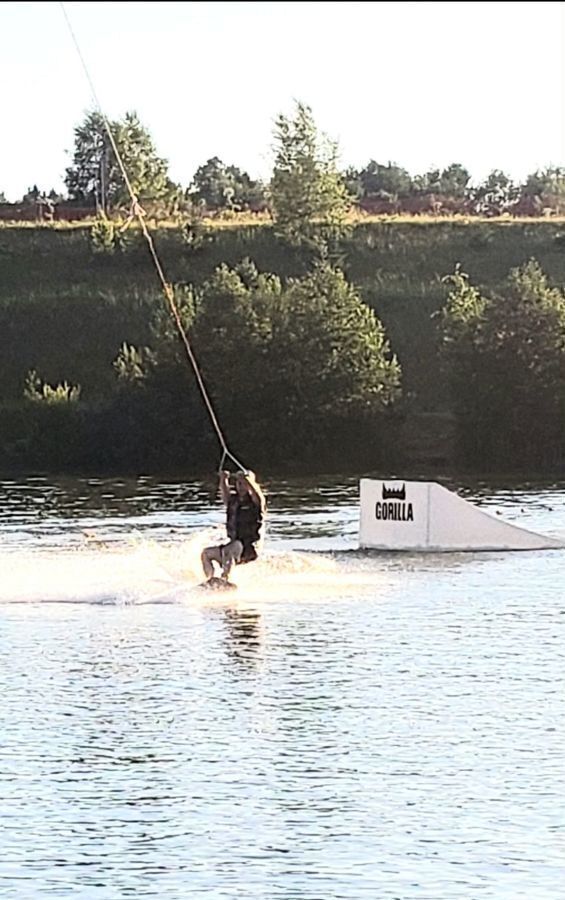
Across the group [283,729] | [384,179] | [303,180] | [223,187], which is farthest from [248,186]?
[283,729]

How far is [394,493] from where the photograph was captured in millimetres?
35094

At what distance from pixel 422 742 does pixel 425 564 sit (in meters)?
15.6

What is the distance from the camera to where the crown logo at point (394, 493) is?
3487cm

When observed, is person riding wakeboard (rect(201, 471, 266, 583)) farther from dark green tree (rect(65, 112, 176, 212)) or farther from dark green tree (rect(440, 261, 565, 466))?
dark green tree (rect(65, 112, 176, 212))

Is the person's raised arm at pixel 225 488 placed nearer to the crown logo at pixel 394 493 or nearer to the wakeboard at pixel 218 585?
the wakeboard at pixel 218 585

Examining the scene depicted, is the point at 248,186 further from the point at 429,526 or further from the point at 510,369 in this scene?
the point at 429,526

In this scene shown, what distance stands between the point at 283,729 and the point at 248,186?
137m

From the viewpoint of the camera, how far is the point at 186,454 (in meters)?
76.4

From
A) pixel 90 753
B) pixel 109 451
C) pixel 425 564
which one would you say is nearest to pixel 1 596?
pixel 425 564

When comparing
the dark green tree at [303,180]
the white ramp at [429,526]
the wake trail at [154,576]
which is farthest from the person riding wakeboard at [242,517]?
the dark green tree at [303,180]

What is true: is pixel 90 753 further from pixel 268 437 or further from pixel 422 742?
pixel 268 437

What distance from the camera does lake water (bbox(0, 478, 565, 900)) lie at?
1403cm

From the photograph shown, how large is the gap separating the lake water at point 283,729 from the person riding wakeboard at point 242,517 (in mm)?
598

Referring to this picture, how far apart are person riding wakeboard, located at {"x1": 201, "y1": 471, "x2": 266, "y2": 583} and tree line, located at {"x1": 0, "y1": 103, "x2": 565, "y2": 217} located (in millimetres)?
80153
